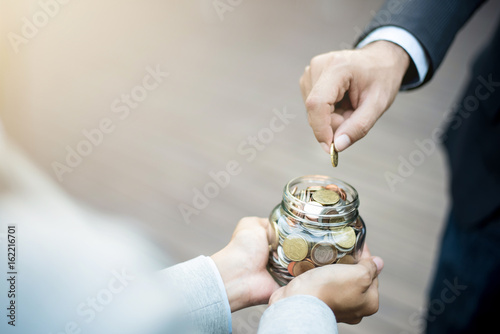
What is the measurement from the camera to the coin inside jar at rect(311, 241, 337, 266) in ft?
2.62

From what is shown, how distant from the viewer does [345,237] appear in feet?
2.65

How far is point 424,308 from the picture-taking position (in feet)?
4.89

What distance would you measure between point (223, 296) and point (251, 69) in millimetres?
2084

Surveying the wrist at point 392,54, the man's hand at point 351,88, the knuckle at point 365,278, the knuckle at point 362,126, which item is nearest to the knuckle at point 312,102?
the man's hand at point 351,88

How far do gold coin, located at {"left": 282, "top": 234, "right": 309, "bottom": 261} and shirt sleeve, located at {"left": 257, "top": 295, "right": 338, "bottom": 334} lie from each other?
0.12 metres

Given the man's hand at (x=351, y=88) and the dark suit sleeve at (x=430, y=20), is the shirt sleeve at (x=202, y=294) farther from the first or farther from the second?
the dark suit sleeve at (x=430, y=20)

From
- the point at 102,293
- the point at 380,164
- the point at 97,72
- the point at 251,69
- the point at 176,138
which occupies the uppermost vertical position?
the point at 102,293

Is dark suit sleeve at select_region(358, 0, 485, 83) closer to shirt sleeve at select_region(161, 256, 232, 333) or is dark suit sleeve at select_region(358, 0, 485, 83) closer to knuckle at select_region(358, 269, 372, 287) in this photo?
knuckle at select_region(358, 269, 372, 287)

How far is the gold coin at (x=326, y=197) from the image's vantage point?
80cm

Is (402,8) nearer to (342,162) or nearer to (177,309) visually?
(177,309)

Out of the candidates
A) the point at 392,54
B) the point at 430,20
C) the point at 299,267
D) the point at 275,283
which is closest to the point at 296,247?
the point at 299,267

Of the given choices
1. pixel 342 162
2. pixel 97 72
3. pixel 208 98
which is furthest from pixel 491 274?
pixel 97 72

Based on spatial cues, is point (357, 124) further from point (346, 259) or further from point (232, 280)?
point (232, 280)

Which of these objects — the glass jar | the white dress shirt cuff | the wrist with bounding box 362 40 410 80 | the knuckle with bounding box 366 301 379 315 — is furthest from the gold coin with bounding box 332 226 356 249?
the wrist with bounding box 362 40 410 80
